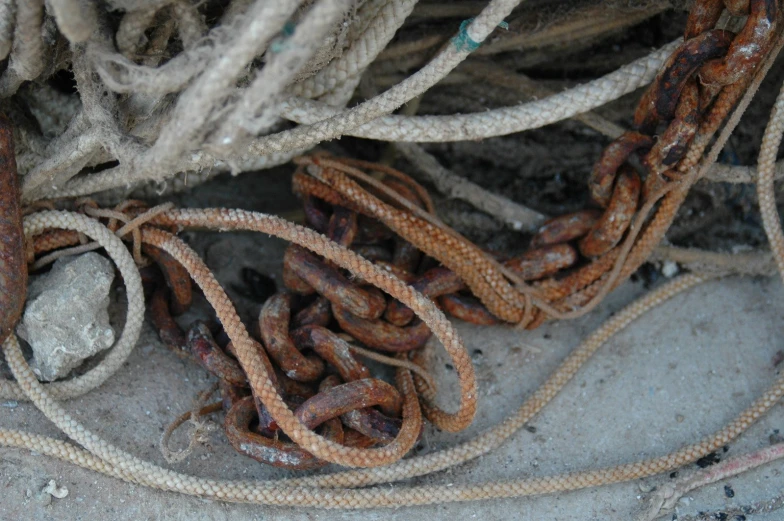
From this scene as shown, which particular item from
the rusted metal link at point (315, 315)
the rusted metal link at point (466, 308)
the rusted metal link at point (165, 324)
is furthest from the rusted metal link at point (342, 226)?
the rusted metal link at point (165, 324)

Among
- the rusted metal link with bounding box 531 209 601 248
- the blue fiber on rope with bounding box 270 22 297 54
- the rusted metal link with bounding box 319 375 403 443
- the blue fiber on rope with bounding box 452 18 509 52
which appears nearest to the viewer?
the blue fiber on rope with bounding box 270 22 297 54

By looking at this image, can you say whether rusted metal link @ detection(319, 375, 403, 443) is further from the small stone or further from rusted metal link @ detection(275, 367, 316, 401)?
the small stone

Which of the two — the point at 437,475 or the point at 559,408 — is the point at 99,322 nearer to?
the point at 437,475

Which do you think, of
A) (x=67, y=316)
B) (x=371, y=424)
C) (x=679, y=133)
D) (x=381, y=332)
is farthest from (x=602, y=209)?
(x=67, y=316)

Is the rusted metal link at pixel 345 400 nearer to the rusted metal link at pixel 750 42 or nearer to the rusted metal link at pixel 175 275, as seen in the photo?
the rusted metal link at pixel 175 275

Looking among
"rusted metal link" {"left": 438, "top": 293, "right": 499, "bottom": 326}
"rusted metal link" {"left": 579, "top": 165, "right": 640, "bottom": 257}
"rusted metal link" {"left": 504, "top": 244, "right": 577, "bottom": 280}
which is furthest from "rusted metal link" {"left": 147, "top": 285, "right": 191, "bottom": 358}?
"rusted metal link" {"left": 579, "top": 165, "right": 640, "bottom": 257}

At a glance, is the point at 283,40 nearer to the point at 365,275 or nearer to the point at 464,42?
the point at 464,42
